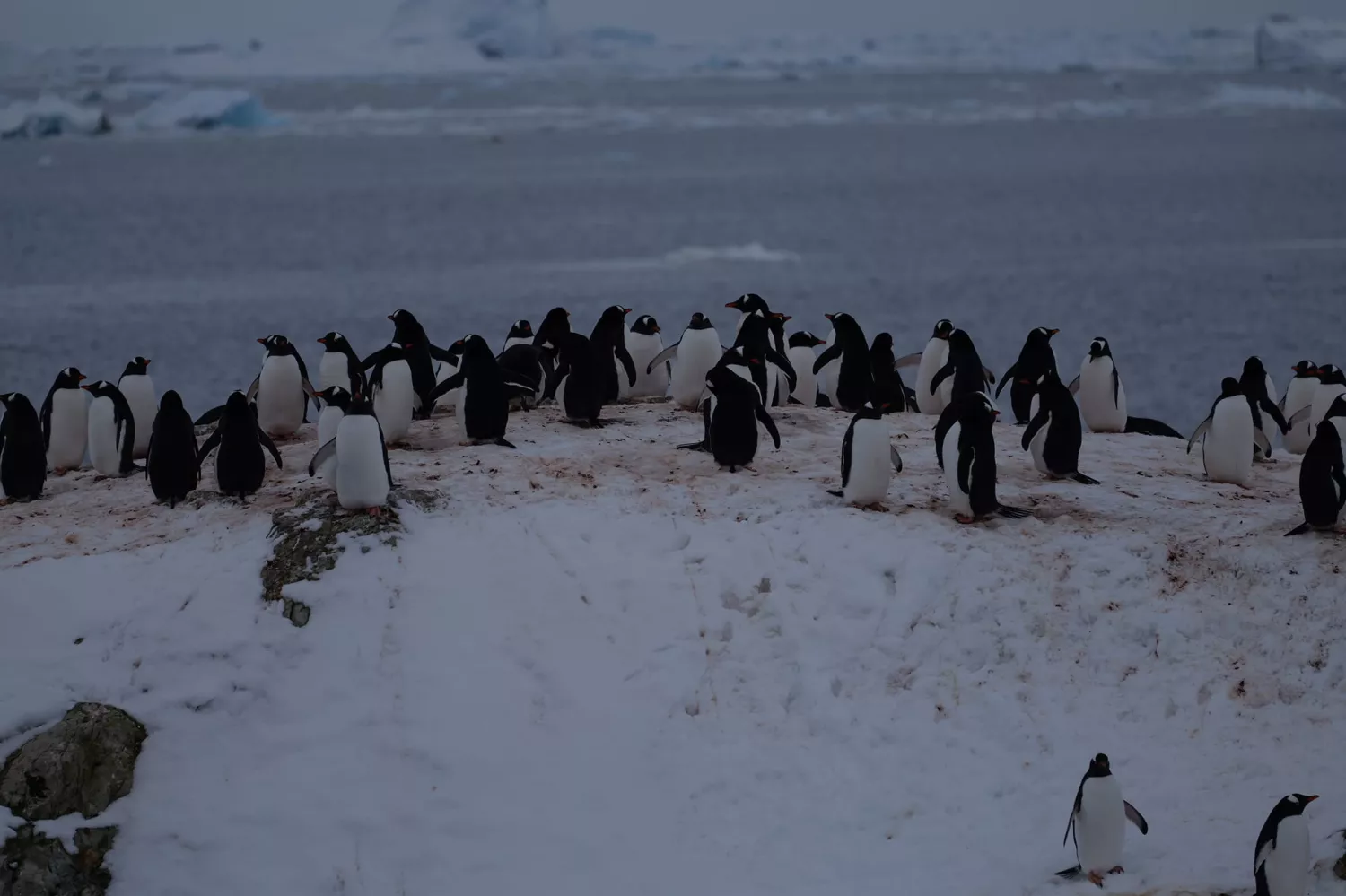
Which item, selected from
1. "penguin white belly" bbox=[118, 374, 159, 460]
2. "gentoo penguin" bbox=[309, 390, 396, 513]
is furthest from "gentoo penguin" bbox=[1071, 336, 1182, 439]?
"penguin white belly" bbox=[118, 374, 159, 460]

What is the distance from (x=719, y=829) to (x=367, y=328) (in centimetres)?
1845

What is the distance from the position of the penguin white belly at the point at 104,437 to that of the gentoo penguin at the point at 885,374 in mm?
4785

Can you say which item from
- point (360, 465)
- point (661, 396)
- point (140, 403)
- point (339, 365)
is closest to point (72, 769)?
point (360, 465)

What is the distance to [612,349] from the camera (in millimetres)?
10055

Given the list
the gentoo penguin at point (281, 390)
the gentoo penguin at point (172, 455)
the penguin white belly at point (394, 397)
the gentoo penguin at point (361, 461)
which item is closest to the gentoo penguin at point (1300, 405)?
the penguin white belly at point (394, 397)

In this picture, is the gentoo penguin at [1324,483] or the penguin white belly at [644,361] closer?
the gentoo penguin at [1324,483]

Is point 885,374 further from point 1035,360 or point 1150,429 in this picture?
point 1150,429

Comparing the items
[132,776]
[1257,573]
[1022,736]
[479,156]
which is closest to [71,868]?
[132,776]

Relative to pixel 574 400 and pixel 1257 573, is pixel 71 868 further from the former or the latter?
pixel 1257 573

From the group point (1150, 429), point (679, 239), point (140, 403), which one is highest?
point (679, 239)

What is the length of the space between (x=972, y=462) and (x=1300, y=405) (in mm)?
3849

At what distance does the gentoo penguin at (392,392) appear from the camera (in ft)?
27.9

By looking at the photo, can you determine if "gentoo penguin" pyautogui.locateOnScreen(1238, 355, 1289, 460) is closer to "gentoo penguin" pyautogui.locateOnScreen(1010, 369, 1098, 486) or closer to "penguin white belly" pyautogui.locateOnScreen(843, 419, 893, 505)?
"gentoo penguin" pyautogui.locateOnScreen(1010, 369, 1098, 486)

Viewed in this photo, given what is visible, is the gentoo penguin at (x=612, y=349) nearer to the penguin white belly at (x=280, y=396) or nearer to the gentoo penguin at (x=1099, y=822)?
the penguin white belly at (x=280, y=396)
